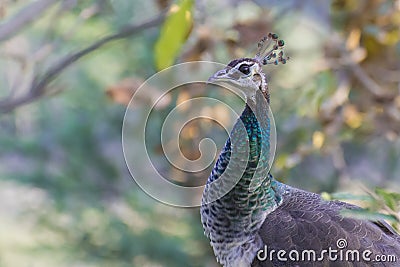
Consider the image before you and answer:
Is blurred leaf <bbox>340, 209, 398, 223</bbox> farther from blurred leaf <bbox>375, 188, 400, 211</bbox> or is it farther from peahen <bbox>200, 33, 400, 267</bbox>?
peahen <bbox>200, 33, 400, 267</bbox>

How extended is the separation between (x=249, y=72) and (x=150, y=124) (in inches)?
68.6

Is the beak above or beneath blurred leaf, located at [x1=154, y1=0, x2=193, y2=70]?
beneath

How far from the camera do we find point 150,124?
2.78 meters

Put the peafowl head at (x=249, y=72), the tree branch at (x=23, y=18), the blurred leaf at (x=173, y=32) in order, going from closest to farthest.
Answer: the blurred leaf at (x=173, y=32)
the peafowl head at (x=249, y=72)
the tree branch at (x=23, y=18)

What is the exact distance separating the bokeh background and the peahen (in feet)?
0.92

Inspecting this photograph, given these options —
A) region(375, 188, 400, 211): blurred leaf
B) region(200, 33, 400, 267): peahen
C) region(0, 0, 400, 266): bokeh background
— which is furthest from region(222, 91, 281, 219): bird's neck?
region(375, 188, 400, 211): blurred leaf

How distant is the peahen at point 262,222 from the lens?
47.8 inches

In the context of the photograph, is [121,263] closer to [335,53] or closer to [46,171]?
[46,171]

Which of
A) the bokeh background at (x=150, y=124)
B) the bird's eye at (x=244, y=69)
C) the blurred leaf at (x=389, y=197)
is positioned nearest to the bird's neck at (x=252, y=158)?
the bird's eye at (x=244, y=69)

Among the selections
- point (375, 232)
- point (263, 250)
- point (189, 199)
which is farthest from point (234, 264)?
point (189, 199)

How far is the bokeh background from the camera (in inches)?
67.4

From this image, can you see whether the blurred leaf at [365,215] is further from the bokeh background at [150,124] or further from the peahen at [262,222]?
the bokeh background at [150,124]

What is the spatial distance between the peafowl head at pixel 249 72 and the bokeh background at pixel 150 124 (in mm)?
338

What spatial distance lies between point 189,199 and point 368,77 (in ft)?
2.31
